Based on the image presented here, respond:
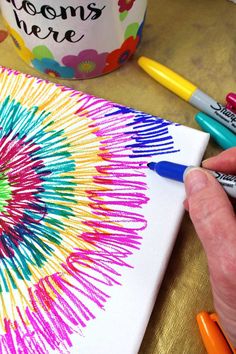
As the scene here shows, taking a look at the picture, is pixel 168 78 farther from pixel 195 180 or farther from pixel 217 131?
pixel 195 180

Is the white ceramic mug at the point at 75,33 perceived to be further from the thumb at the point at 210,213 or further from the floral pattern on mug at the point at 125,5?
the thumb at the point at 210,213

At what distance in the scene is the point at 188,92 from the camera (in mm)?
538

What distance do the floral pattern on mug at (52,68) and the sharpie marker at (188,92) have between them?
0.32 feet

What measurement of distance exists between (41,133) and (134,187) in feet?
0.43

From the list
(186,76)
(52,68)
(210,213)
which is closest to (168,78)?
(186,76)

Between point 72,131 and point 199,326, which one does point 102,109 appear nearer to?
point 72,131

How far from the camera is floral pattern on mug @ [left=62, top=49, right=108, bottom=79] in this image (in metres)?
0.52

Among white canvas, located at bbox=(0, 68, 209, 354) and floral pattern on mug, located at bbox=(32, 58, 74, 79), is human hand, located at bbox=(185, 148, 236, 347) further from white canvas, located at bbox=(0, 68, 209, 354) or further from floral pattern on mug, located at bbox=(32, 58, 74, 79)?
floral pattern on mug, located at bbox=(32, 58, 74, 79)

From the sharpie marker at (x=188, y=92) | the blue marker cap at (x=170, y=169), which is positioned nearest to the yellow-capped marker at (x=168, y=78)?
the sharpie marker at (x=188, y=92)

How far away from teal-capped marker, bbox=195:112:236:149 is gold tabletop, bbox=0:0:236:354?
0.01m

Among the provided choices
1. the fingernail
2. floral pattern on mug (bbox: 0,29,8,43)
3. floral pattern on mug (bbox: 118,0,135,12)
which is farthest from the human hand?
floral pattern on mug (bbox: 0,29,8,43)

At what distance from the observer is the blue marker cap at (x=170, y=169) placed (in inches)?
17.3

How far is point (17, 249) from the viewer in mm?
428

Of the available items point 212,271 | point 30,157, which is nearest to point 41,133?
point 30,157
